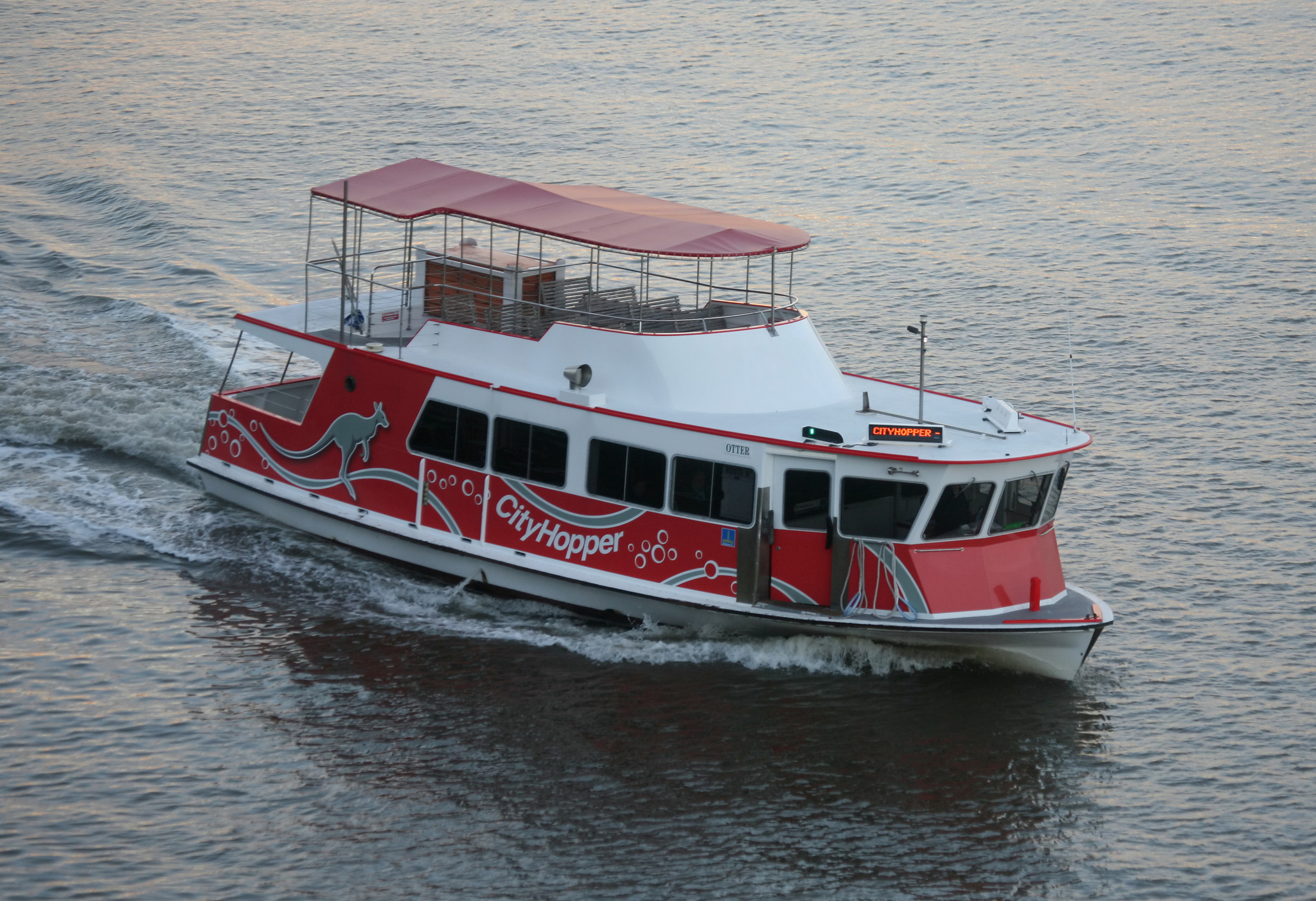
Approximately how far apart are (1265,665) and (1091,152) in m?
25.8

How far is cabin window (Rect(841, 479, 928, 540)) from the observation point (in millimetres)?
17078

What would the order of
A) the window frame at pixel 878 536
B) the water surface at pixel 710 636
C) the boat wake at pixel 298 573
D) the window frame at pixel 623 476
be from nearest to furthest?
1. the water surface at pixel 710 636
2. the window frame at pixel 878 536
3. the window frame at pixel 623 476
4. the boat wake at pixel 298 573

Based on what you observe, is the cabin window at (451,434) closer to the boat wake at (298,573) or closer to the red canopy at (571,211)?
the boat wake at (298,573)

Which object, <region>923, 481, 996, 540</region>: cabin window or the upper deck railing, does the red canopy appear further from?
<region>923, 481, 996, 540</region>: cabin window

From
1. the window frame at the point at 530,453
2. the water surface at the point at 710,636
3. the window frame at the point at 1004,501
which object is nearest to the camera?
the water surface at the point at 710,636

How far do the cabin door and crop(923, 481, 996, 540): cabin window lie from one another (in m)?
1.17

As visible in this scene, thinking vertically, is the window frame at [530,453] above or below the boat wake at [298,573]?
above

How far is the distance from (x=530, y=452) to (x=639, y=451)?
165 cm

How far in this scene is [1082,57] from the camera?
163ft

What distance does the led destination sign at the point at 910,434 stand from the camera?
17062mm

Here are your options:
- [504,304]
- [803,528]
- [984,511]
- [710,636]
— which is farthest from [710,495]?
[504,304]

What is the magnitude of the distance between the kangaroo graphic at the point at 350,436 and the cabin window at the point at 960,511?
25.2 ft

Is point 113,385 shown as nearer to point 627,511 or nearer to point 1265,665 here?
point 627,511

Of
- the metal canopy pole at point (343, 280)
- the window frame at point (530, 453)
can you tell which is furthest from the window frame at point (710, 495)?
the metal canopy pole at point (343, 280)
